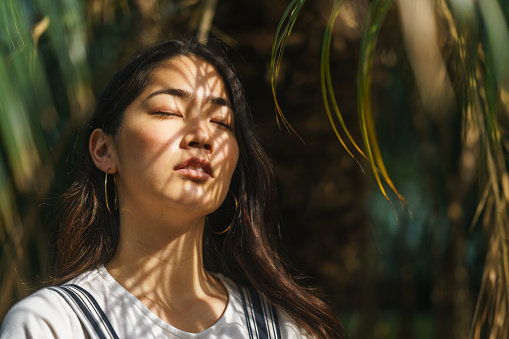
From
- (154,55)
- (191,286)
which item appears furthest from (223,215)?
(154,55)

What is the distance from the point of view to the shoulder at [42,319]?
668mm

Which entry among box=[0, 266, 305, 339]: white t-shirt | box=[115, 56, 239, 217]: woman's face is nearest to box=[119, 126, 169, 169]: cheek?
box=[115, 56, 239, 217]: woman's face

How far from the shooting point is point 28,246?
3.83 ft

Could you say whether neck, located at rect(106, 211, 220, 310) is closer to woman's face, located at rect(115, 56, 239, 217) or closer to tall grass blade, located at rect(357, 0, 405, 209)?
woman's face, located at rect(115, 56, 239, 217)

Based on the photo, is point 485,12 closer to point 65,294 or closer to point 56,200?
point 65,294

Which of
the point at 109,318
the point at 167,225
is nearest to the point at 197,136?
the point at 167,225

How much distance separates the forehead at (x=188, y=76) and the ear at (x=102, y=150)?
0.11 metres

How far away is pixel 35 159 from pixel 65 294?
211 millimetres

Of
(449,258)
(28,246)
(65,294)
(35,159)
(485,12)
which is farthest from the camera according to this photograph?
(449,258)

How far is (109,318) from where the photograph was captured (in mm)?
733

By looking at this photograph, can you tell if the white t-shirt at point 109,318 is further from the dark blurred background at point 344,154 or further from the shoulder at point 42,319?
the dark blurred background at point 344,154

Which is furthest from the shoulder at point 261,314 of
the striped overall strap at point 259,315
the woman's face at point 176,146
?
the woman's face at point 176,146

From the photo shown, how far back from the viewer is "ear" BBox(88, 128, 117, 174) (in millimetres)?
843

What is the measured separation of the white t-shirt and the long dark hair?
0.04 meters
